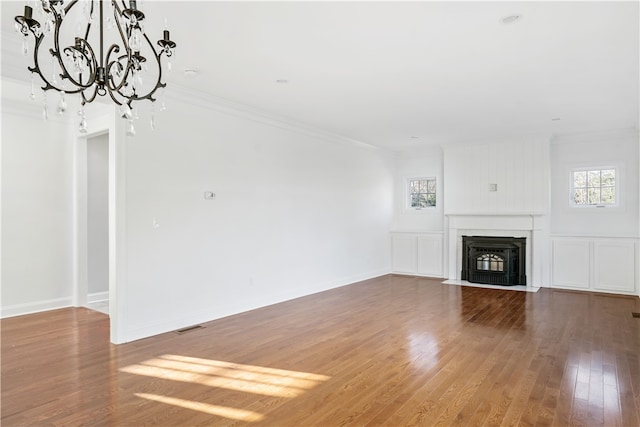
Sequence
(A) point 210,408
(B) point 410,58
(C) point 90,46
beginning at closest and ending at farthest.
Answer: (C) point 90,46, (A) point 210,408, (B) point 410,58

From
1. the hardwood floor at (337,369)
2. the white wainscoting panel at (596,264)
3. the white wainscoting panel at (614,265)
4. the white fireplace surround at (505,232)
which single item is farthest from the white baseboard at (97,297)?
the white wainscoting panel at (614,265)

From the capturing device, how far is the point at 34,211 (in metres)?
5.42

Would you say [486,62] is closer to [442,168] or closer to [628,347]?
[628,347]

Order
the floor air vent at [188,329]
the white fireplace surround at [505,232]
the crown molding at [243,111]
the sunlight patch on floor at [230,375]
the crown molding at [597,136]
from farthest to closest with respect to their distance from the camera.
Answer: the white fireplace surround at [505,232] → the crown molding at [597,136] → the crown molding at [243,111] → the floor air vent at [188,329] → the sunlight patch on floor at [230,375]

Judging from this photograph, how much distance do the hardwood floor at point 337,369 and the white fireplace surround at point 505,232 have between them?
5.61 feet

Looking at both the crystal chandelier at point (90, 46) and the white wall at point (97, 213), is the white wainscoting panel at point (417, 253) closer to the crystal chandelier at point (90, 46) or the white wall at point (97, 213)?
the white wall at point (97, 213)

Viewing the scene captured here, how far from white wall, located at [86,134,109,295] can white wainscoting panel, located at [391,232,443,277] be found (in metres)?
5.53

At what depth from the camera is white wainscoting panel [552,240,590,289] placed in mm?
6707

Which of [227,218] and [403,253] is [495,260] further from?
[227,218]

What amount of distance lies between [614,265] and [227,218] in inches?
243

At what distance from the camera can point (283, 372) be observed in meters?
3.30

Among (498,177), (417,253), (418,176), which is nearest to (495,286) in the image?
(417,253)

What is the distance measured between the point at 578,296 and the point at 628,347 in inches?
103

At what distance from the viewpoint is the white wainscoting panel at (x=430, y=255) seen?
8062mm
